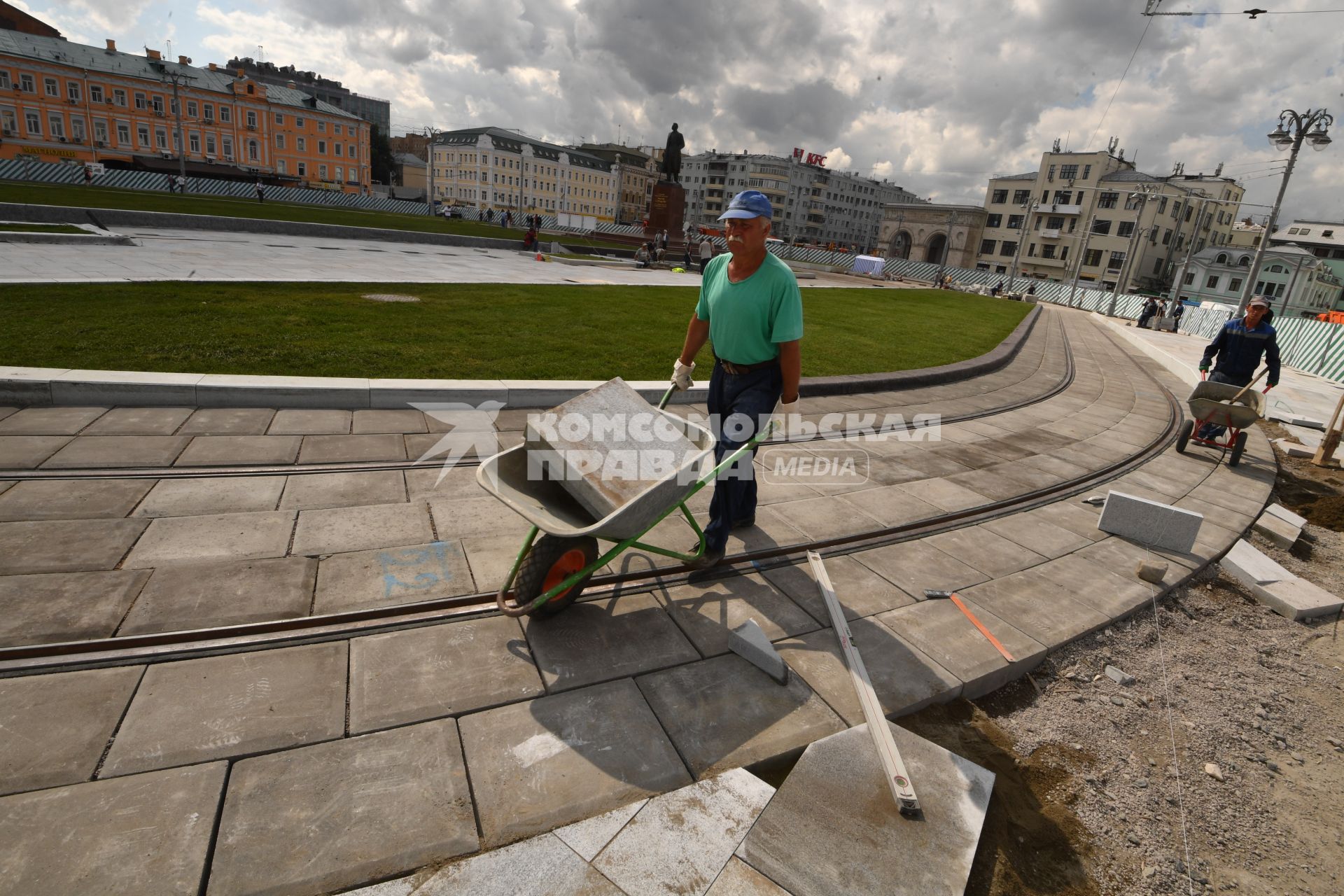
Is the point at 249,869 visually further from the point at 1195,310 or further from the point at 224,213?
the point at 1195,310

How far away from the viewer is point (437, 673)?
296cm

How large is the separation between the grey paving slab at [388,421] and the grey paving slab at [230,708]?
10.6 feet

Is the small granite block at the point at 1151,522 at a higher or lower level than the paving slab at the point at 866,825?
higher

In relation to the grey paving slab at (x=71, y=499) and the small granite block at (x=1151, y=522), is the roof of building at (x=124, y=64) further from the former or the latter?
the small granite block at (x=1151, y=522)

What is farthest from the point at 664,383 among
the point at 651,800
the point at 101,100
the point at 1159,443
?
the point at 101,100

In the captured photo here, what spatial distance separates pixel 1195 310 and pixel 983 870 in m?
42.5

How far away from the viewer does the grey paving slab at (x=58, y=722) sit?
2.23 meters

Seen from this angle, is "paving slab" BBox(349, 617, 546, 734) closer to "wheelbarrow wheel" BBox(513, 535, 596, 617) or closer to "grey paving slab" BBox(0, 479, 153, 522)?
"wheelbarrow wheel" BBox(513, 535, 596, 617)

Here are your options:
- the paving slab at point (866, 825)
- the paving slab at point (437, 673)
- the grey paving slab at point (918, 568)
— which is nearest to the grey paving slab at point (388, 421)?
the paving slab at point (437, 673)

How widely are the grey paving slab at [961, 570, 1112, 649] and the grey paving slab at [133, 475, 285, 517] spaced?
476 centimetres

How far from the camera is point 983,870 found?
2.38 metres

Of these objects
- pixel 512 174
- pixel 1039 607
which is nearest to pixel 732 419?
pixel 1039 607

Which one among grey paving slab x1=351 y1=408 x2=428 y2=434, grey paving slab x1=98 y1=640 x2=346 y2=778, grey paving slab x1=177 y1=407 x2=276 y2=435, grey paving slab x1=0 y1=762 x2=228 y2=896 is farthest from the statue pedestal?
grey paving slab x1=0 y1=762 x2=228 y2=896

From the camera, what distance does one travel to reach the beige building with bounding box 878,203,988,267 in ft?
259
